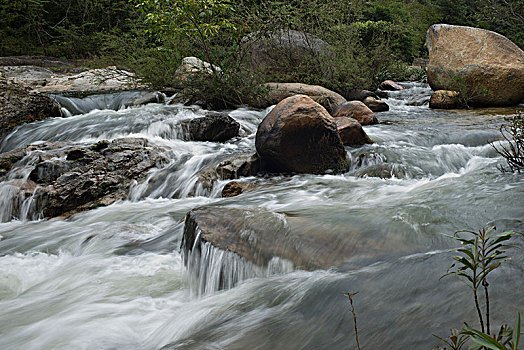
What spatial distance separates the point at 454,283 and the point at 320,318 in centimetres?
70

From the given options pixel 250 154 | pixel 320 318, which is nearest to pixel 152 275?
pixel 320 318

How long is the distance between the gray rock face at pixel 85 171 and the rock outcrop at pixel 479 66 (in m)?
8.82

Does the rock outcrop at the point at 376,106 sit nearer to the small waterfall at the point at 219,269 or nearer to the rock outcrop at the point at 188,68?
the rock outcrop at the point at 188,68

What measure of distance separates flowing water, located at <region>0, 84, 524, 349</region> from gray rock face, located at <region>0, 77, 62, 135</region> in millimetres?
2901

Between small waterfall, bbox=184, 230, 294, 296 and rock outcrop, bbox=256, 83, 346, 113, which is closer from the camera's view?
small waterfall, bbox=184, 230, 294, 296

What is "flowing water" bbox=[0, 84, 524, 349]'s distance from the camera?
1871mm

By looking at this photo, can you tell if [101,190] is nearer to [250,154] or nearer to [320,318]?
[250,154]

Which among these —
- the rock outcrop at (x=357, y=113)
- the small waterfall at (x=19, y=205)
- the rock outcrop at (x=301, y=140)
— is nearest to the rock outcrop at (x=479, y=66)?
the rock outcrop at (x=357, y=113)

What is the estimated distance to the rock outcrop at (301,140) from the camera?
550cm

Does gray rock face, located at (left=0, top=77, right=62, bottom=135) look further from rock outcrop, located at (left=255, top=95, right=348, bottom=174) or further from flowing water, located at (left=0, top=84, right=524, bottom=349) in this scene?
rock outcrop, located at (left=255, top=95, right=348, bottom=174)

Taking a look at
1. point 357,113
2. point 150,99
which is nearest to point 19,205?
point 150,99

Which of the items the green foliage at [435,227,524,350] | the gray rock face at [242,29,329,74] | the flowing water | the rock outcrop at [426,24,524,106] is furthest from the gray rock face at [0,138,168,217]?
the rock outcrop at [426,24,524,106]

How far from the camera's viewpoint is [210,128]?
7.48 meters

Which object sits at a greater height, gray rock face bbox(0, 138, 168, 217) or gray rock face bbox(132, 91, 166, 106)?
gray rock face bbox(132, 91, 166, 106)
